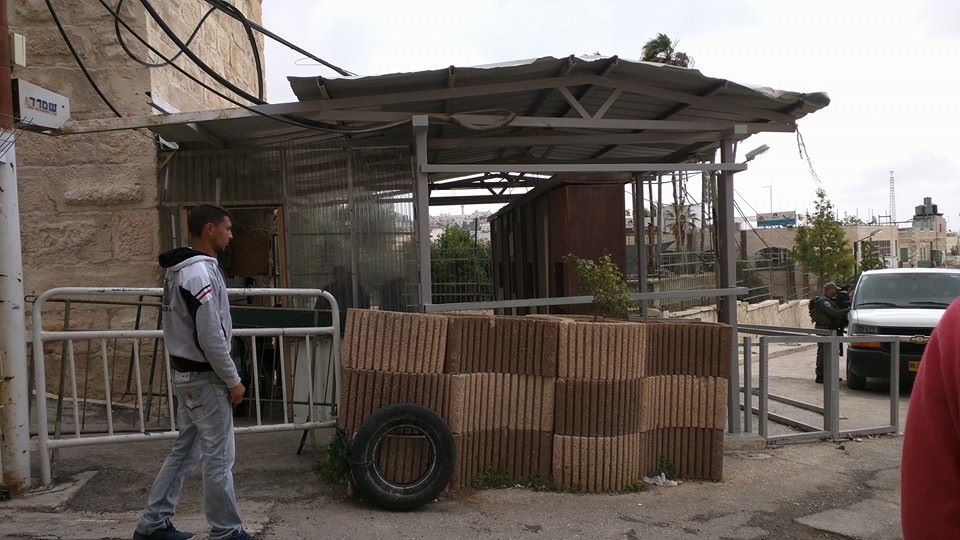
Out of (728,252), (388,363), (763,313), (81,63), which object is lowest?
(763,313)

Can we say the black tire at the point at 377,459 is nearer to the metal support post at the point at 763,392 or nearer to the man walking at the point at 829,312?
the metal support post at the point at 763,392

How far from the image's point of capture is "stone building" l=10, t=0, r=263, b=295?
7441mm

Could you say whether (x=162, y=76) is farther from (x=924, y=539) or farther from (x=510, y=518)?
(x=924, y=539)

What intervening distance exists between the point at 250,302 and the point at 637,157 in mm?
5071

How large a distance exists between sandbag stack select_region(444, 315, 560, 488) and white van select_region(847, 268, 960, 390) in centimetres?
655

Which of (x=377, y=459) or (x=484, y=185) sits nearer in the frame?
(x=377, y=459)

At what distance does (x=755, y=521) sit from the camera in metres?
5.27

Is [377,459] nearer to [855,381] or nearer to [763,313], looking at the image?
[855,381]

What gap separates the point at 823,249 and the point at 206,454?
1205 inches

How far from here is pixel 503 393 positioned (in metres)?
5.63

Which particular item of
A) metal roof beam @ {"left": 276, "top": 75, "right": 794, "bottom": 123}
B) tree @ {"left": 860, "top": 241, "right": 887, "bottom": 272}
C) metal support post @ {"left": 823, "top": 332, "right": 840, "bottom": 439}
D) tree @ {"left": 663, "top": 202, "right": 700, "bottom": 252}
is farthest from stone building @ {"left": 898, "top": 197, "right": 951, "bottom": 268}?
metal roof beam @ {"left": 276, "top": 75, "right": 794, "bottom": 123}

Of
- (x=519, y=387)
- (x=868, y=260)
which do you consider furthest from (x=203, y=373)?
(x=868, y=260)

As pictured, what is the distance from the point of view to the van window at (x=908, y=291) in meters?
12.0

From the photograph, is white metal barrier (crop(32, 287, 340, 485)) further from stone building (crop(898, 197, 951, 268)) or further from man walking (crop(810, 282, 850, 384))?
stone building (crop(898, 197, 951, 268))
